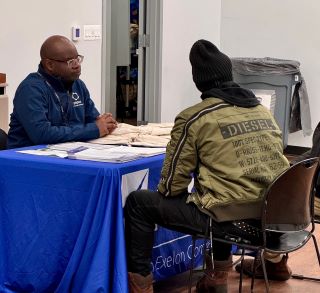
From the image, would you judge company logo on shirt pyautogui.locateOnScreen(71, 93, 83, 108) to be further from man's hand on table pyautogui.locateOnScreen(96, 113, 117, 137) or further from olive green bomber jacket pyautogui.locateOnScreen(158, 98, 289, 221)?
olive green bomber jacket pyautogui.locateOnScreen(158, 98, 289, 221)

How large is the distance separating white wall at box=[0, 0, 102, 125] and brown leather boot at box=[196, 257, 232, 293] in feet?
8.74

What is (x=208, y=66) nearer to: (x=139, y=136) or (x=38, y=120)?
(x=139, y=136)

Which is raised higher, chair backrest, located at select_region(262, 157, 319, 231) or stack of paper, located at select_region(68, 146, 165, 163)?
stack of paper, located at select_region(68, 146, 165, 163)

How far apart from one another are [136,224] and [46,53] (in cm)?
105

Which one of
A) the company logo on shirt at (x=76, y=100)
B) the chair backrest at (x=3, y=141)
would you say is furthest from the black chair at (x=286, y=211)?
the chair backrest at (x=3, y=141)

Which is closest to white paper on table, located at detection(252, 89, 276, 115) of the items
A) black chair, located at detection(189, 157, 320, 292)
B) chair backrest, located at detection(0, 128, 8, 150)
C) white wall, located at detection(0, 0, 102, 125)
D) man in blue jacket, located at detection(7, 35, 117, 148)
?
white wall, located at detection(0, 0, 102, 125)

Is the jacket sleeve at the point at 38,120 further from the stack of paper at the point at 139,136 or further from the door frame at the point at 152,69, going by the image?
the door frame at the point at 152,69

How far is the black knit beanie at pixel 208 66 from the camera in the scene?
304cm

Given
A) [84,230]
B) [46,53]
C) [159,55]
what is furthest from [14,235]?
[159,55]

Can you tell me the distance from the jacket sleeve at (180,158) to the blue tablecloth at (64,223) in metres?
0.18

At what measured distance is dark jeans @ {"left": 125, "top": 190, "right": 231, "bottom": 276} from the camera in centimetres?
303

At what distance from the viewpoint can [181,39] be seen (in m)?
7.54

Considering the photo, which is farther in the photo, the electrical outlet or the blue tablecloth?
the electrical outlet

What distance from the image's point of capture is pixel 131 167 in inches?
120
